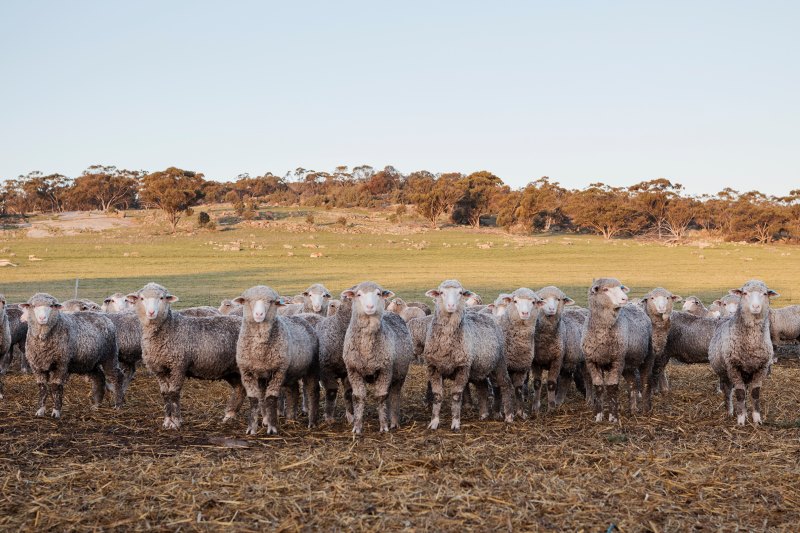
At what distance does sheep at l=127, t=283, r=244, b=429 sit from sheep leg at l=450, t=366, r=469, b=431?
315 cm

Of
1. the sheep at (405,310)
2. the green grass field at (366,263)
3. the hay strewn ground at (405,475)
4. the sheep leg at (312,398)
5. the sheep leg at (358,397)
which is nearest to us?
the hay strewn ground at (405,475)

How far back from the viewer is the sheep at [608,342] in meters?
10.9

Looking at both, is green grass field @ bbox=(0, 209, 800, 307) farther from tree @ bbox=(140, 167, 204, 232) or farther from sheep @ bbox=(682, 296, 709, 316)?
sheep @ bbox=(682, 296, 709, 316)

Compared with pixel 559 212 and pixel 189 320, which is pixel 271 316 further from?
pixel 559 212

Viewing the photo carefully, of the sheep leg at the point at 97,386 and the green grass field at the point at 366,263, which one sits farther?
the green grass field at the point at 366,263

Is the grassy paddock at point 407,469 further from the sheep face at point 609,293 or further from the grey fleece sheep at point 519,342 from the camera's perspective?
the sheep face at point 609,293

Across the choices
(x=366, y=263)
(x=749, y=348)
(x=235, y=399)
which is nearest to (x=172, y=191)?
(x=366, y=263)

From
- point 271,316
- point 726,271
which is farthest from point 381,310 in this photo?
point 726,271

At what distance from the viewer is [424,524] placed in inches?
248

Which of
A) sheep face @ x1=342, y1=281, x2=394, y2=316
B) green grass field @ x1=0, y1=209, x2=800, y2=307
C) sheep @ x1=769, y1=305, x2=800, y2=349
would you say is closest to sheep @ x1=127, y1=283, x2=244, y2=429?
sheep face @ x1=342, y1=281, x2=394, y2=316

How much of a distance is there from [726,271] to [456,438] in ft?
138

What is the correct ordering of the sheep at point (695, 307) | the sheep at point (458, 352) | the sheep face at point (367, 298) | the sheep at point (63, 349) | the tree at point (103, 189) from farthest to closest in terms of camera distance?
the tree at point (103, 189) < the sheep at point (695, 307) < the sheep at point (63, 349) < the sheep at point (458, 352) < the sheep face at point (367, 298)

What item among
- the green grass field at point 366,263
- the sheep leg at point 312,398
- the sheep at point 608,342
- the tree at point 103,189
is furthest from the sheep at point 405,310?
the tree at point 103,189

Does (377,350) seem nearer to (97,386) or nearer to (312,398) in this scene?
(312,398)
